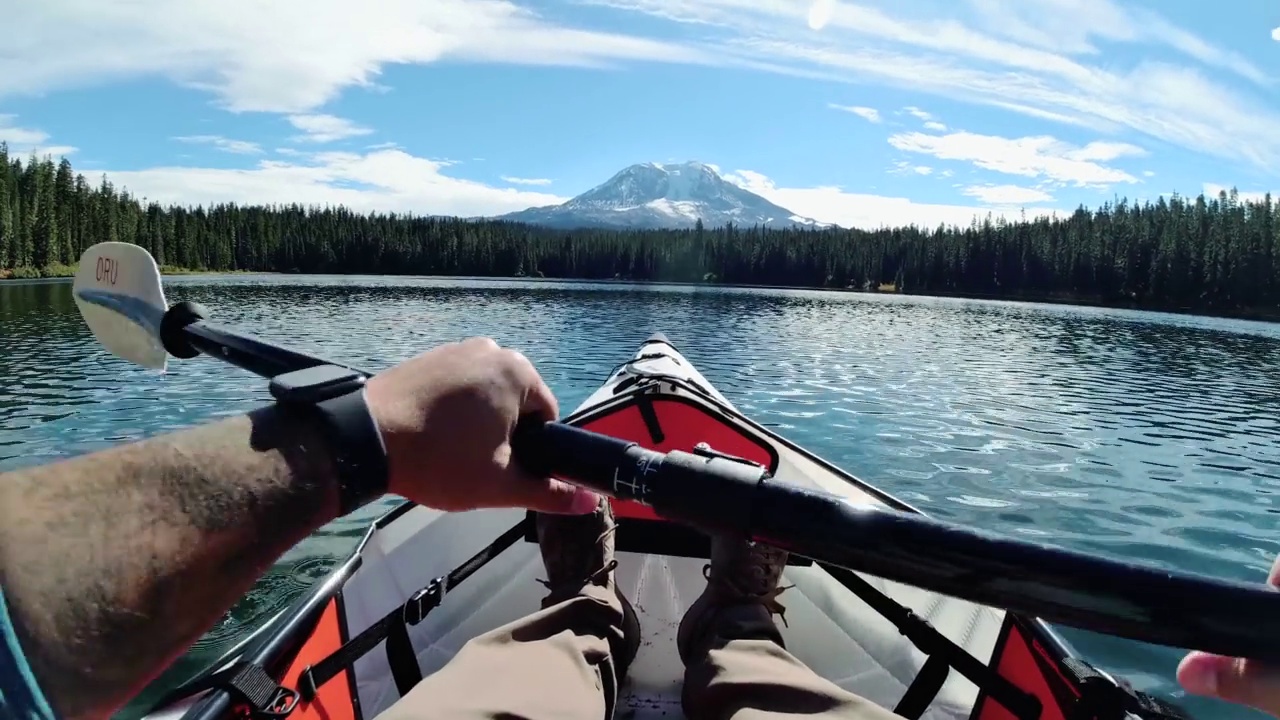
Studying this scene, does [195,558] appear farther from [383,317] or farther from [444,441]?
[383,317]

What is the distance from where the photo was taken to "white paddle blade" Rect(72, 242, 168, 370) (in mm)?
3666

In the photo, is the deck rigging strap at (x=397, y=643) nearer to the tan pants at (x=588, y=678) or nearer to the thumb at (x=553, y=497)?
the tan pants at (x=588, y=678)

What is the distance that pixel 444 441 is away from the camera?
159cm

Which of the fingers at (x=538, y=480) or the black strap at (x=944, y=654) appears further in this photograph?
the black strap at (x=944, y=654)

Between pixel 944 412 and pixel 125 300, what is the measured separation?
62.0 ft

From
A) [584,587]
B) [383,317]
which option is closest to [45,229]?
[383,317]

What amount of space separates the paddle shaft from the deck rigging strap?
1.84m

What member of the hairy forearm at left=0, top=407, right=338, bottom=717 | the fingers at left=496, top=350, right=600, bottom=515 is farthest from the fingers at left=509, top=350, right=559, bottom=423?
the hairy forearm at left=0, top=407, right=338, bottom=717

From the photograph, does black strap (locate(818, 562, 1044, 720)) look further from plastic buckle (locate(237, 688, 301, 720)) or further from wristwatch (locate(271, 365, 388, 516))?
wristwatch (locate(271, 365, 388, 516))

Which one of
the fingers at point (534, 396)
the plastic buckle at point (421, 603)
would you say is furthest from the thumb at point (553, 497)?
the plastic buckle at point (421, 603)

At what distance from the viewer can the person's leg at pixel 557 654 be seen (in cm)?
259

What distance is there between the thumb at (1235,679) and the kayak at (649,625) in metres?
1.07

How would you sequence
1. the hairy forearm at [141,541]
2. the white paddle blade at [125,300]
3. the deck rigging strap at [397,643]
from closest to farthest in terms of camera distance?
1. the hairy forearm at [141,541]
2. the deck rigging strap at [397,643]
3. the white paddle blade at [125,300]

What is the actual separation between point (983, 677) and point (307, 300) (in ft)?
226
